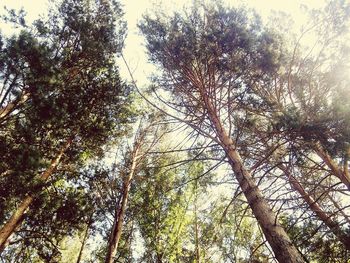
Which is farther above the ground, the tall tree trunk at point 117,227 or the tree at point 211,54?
the tree at point 211,54

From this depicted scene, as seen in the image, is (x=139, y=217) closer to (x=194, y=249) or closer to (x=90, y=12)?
(x=194, y=249)

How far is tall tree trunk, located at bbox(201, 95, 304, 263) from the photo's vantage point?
3740 millimetres

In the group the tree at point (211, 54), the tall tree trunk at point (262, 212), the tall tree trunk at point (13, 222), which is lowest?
the tall tree trunk at point (262, 212)

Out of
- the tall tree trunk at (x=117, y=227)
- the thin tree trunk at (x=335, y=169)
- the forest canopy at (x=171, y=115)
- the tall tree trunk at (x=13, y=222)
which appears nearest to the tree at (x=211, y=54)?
the forest canopy at (x=171, y=115)

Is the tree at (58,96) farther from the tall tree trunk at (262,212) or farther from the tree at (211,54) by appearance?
the tall tree trunk at (262,212)

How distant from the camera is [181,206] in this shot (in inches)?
491

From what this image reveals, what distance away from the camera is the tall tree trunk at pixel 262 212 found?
3740 mm

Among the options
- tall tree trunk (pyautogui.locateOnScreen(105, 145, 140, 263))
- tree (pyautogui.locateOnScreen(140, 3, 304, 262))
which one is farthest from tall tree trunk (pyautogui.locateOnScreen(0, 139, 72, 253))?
tree (pyautogui.locateOnScreen(140, 3, 304, 262))

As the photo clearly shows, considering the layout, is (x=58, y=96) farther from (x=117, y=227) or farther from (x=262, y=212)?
(x=262, y=212)

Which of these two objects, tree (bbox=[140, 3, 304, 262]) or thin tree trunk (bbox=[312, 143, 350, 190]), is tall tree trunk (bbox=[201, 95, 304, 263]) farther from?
thin tree trunk (bbox=[312, 143, 350, 190])

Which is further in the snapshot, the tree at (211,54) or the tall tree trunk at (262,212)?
the tree at (211,54)

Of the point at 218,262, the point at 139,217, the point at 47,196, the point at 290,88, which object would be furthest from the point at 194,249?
the point at 290,88

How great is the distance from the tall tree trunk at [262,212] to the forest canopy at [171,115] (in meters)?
0.02

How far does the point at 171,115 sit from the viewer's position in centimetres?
564
